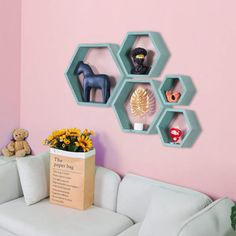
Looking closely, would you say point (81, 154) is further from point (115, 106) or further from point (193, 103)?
point (193, 103)

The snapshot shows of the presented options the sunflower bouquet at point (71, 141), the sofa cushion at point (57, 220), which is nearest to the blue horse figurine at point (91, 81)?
the sunflower bouquet at point (71, 141)

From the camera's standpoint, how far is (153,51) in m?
2.14

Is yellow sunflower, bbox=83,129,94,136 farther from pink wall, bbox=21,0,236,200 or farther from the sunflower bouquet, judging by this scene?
pink wall, bbox=21,0,236,200

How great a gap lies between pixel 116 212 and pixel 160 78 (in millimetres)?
882

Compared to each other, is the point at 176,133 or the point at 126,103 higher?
the point at 126,103

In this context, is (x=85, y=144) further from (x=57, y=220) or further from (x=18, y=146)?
(x=18, y=146)

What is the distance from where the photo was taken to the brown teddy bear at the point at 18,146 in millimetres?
2746

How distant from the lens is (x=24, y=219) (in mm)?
2002

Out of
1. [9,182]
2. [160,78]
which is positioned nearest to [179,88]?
[160,78]

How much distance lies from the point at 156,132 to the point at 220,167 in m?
0.44

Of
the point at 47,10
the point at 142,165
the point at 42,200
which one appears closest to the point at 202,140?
the point at 142,165

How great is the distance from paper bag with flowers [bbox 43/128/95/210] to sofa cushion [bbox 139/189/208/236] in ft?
1.70

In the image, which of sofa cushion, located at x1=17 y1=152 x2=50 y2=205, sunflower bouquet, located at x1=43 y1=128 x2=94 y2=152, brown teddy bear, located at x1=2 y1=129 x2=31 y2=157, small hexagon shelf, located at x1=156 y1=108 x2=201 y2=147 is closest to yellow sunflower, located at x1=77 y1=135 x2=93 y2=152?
sunflower bouquet, located at x1=43 y1=128 x2=94 y2=152

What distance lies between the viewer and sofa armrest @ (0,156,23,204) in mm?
2260
